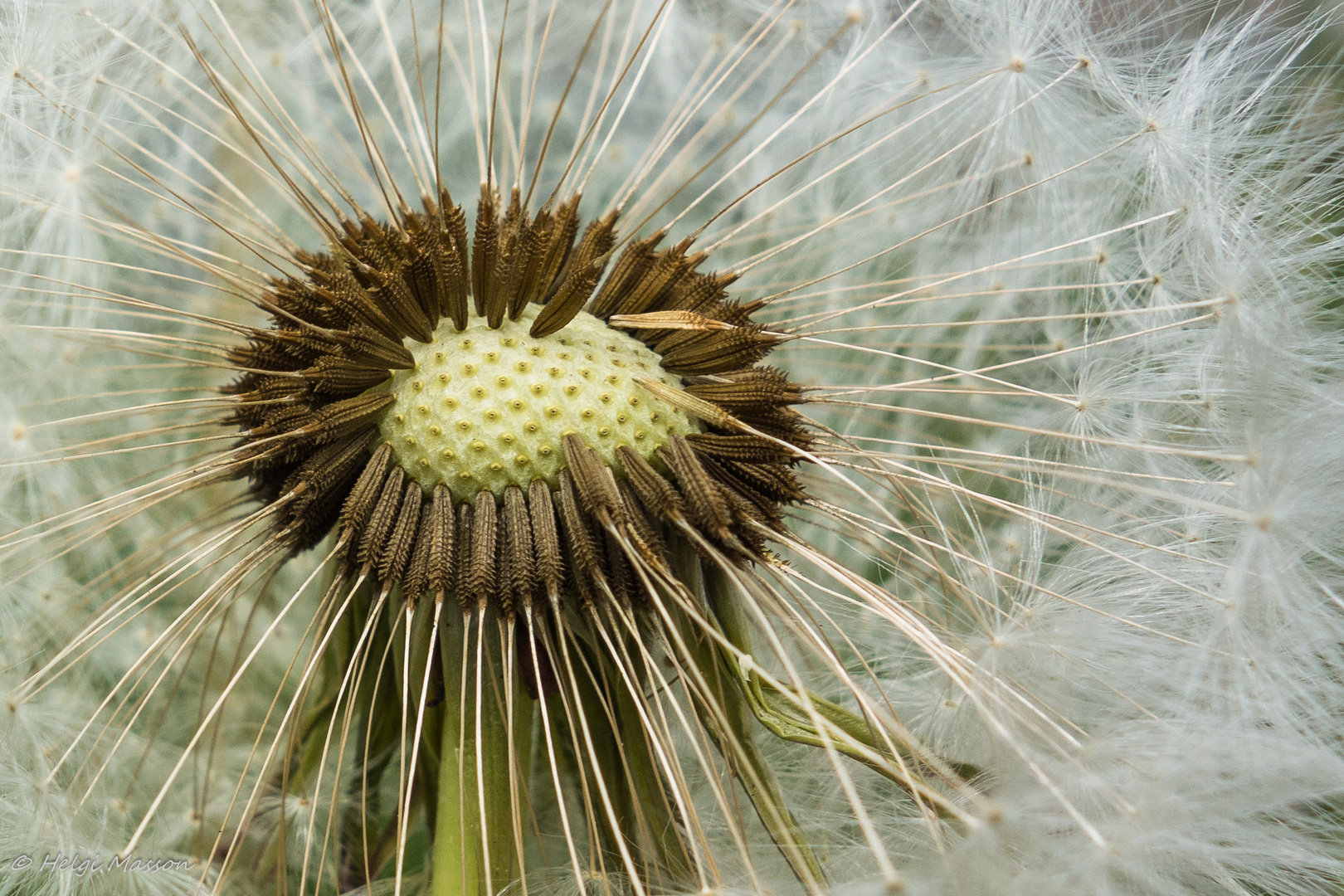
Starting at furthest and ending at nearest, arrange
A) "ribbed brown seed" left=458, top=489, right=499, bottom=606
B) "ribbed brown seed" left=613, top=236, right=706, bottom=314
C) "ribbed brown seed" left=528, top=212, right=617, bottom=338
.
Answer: "ribbed brown seed" left=613, top=236, right=706, bottom=314 → "ribbed brown seed" left=528, top=212, right=617, bottom=338 → "ribbed brown seed" left=458, top=489, right=499, bottom=606

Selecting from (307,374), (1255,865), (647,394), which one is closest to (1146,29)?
(647,394)

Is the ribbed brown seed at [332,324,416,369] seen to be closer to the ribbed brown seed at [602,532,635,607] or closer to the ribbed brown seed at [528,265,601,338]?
the ribbed brown seed at [528,265,601,338]

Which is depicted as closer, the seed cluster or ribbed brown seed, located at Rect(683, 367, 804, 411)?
the seed cluster

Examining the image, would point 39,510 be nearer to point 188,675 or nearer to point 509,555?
point 188,675

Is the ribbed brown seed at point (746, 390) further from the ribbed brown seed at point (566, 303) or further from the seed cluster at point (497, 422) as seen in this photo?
the ribbed brown seed at point (566, 303)

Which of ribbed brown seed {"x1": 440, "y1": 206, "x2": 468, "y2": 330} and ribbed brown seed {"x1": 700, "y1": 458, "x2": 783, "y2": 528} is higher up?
ribbed brown seed {"x1": 440, "y1": 206, "x2": 468, "y2": 330}

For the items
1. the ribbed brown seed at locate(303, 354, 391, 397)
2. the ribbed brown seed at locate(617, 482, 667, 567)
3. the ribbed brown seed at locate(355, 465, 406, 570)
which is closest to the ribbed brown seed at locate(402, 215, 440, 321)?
the ribbed brown seed at locate(303, 354, 391, 397)

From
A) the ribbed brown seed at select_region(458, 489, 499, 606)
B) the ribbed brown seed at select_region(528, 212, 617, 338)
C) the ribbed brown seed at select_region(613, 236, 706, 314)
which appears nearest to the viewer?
the ribbed brown seed at select_region(458, 489, 499, 606)
